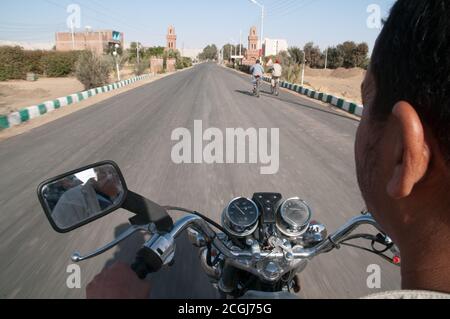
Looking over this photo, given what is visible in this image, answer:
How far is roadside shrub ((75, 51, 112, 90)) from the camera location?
20414 millimetres

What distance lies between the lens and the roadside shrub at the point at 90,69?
67.0ft

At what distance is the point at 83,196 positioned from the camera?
4.52 feet

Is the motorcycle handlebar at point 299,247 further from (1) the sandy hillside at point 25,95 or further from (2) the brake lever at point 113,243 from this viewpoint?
(1) the sandy hillside at point 25,95

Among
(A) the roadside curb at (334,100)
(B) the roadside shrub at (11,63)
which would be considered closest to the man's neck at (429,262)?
(A) the roadside curb at (334,100)

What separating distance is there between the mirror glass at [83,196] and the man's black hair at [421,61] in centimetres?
103

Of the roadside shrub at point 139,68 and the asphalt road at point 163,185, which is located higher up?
the roadside shrub at point 139,68

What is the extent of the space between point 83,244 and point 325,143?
5667mm

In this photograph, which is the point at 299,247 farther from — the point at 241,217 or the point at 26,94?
the point at 26,94

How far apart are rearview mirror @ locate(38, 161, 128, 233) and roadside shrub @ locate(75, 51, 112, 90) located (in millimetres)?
21381

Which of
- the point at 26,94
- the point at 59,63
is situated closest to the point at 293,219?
the point at 26,94

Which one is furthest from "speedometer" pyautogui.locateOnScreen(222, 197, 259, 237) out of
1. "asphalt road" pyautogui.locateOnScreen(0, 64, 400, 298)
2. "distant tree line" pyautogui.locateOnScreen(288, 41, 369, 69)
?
"distant tree line" pyautogui.locateOnScreen(288, 41, 369, 69)

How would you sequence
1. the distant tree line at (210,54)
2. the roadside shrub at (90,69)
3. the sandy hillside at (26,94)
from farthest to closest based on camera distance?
the distant tree line at (210,54)
the roadside shrub at (90,69)
the sandy hillside at (26,94)

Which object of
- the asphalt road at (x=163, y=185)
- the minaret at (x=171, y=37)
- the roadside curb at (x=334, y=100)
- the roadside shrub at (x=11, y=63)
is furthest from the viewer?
the minaret at (x=171, y=37)
